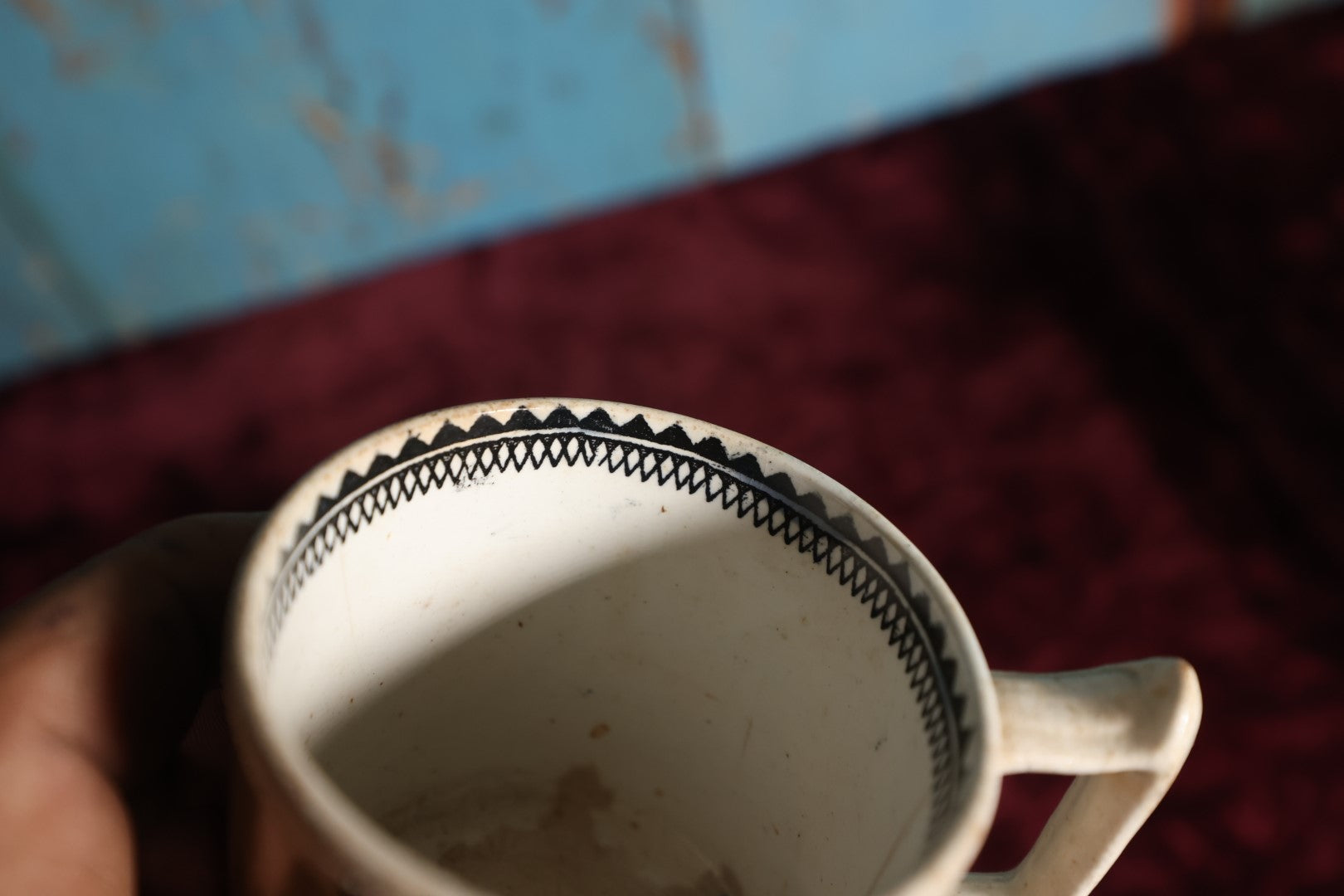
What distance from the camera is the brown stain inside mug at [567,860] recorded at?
39 cm

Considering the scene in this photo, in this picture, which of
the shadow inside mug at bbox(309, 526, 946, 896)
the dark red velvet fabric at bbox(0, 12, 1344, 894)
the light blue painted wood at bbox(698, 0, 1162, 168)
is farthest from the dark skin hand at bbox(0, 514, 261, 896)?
the light blue painted wood at bbox(698, 0, 1162, 168)

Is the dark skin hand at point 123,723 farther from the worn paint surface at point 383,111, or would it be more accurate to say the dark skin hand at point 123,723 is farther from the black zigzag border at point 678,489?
the worn paint surface at point 383,111

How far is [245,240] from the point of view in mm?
929

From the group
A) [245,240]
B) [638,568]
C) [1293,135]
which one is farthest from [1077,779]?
[245,240]

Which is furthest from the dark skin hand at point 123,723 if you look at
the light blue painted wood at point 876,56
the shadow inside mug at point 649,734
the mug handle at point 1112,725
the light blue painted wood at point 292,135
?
the light blue painted wood at point 876,56

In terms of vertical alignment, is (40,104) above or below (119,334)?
above

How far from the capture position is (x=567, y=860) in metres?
0.40

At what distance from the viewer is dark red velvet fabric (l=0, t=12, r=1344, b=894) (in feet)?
2.07

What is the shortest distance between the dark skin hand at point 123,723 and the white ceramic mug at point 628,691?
2.6 inches

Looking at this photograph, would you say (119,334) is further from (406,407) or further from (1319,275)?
(1319,275)

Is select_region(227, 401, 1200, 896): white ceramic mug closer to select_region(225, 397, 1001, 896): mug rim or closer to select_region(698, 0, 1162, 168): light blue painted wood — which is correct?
select_region(225, 397, 1001, 896): mug rim

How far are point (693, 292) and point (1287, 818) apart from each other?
1.58 feet

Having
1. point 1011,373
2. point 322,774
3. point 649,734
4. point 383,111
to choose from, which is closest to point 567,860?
point 649,734

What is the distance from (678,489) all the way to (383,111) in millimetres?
642
